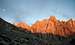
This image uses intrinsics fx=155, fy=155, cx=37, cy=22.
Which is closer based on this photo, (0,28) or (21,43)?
(21,43)

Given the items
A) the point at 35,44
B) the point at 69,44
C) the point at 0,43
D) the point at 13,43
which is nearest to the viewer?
the point at 0,43

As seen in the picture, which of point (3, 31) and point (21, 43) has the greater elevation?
point (3, 31)

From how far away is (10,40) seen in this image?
79.6 ft

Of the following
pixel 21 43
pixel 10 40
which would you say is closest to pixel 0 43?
pixel 10 40

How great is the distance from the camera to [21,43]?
26391 mm

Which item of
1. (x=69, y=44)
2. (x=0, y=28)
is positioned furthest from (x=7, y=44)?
(x=69, y=44)

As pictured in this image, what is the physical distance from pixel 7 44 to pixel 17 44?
8.39ft

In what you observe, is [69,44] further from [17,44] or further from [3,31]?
[3,31]

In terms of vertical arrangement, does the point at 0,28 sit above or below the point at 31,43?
above

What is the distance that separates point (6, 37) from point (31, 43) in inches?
180

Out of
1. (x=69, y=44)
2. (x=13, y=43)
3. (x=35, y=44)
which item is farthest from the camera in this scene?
(x=69, y=44)

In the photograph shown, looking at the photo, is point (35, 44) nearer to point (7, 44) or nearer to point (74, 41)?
point (7, 44)

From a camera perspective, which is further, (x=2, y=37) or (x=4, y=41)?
(x=2, y=37)

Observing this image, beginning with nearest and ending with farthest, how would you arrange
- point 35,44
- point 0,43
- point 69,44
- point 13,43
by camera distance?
1. point 0,43
2. point 13,43
3. point 35,44
4. point 69,44
